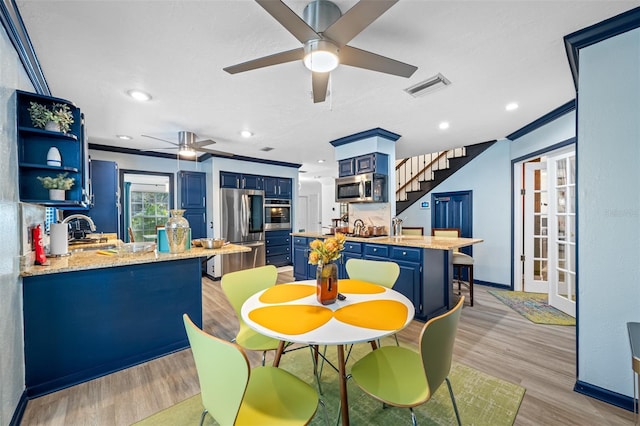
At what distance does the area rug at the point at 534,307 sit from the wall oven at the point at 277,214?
14.5 ft

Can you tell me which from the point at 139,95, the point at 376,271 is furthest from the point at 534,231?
the point at 139,95

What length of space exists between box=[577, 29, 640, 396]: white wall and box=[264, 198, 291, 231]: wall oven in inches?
209

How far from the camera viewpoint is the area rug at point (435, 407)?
5.42 feet

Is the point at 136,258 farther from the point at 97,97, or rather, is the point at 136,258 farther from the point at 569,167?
the point at 569,167

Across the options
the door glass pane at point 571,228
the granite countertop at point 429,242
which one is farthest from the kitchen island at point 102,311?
the door glass pane at point 571,228

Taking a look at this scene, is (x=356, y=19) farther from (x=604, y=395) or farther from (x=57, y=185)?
(x=604, y=395)

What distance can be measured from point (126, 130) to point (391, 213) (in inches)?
168

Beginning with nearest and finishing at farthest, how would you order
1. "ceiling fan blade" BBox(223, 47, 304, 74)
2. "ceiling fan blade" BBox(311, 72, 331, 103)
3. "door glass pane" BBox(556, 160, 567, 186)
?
"ceiling fan blade" BBox(223, 47, 304, 74), "ceiling fan blade" BBox(311, 72, 331, 103), "door glass pane" BBox(556, 160, 567, 186)

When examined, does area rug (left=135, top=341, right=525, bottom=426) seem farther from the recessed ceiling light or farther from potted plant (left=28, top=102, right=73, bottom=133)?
the recessed ceiling light

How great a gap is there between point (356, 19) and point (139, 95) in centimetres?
255

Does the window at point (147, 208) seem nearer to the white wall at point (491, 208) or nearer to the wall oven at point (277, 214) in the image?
the wall oven at point (277, 214)

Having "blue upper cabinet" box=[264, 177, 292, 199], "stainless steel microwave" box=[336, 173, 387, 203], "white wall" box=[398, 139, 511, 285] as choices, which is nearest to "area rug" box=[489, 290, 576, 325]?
"white wall" box=[398, 139, 511, 285]

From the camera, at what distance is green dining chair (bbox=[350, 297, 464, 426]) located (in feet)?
3.80

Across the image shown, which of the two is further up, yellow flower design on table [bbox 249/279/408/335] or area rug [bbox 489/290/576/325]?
yellow flower design on table [bbox 249/279/408/335]
